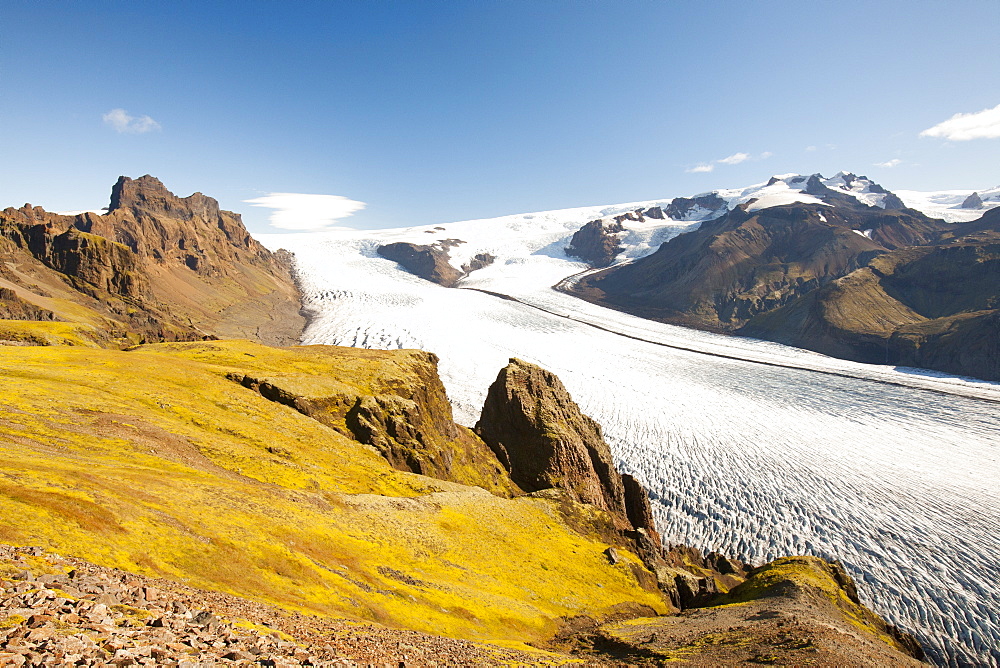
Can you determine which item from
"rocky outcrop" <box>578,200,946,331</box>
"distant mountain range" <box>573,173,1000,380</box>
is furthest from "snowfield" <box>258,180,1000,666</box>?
"rocky outcrop" <box>578,200,946,331</box>

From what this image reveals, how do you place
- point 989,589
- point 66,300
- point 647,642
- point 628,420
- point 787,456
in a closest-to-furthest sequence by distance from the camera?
point 647,642 < point 989,589 < point 787,456 < point 628,420 < point 66,300

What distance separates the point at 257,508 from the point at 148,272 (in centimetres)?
13356

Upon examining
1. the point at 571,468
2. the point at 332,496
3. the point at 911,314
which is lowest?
the point at 571,468

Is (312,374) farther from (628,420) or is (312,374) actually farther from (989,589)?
(989,589)

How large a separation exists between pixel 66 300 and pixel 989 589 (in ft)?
410

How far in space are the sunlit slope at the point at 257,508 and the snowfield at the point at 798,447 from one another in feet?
79.8

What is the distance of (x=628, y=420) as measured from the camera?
6912cm

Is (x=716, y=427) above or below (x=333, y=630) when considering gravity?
below

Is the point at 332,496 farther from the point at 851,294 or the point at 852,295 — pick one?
the point at 851,294

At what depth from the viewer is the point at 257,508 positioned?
1770 centimetres

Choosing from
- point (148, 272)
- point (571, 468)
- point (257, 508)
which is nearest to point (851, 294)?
point (571, 468)

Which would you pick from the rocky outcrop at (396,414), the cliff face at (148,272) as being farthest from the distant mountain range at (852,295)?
the cliff face at (148,272)

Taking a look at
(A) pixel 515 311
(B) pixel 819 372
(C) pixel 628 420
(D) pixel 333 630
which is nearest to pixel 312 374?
(D) pixel 333 630

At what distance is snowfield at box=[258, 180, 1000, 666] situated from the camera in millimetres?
39250
